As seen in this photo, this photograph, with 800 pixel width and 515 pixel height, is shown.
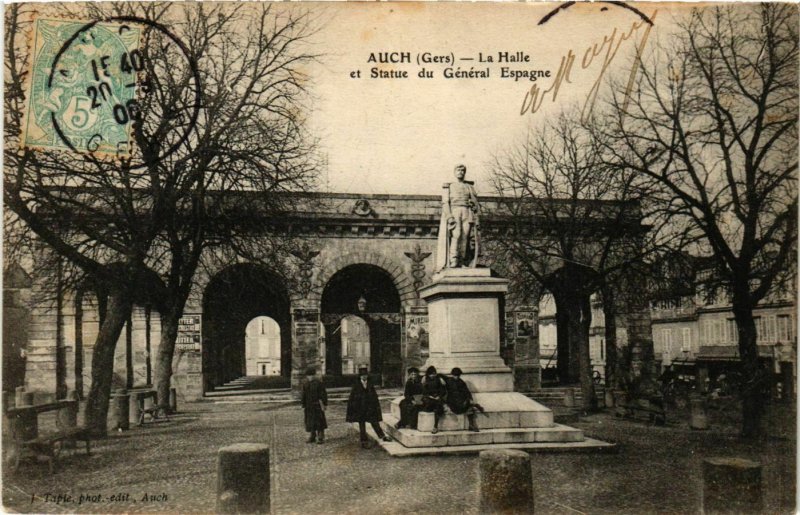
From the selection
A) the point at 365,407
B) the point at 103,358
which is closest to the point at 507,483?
the point at 365,407

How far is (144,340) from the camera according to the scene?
99.8 ft

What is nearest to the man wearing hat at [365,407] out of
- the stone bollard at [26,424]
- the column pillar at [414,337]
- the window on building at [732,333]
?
the stone bollard at [26,424]

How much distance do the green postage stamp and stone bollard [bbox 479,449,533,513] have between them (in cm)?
798

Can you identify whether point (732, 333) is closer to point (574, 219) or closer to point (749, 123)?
point (574, 219)

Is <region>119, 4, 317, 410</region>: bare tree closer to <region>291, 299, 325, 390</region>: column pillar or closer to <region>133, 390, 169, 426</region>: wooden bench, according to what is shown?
<region>133, 390, 169, 426</region>: wooden bench

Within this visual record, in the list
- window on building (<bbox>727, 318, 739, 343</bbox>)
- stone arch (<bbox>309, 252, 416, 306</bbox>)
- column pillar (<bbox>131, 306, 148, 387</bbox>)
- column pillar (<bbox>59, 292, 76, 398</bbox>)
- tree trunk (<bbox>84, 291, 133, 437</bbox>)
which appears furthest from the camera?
window on building (<bbox>727, 318, 739, 343</bbox>)

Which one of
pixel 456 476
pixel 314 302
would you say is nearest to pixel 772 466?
pixel 456 476

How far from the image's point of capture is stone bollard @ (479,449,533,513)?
6.63 metres

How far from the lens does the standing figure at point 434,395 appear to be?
11.0 m

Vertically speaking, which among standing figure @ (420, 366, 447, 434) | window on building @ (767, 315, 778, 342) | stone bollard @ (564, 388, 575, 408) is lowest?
stone bollard @ (564, 388, 575, 408)

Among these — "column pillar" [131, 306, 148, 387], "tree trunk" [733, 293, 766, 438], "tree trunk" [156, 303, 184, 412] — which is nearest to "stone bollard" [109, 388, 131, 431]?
"tree trunk" [156, 303, 184, 412]

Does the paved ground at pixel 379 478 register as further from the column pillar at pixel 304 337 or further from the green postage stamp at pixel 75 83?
the column pillar at pixel 304 337

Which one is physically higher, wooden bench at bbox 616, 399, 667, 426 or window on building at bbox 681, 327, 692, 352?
window on building at bbox 681, 327, 692, 352

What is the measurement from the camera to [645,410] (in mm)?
16016
